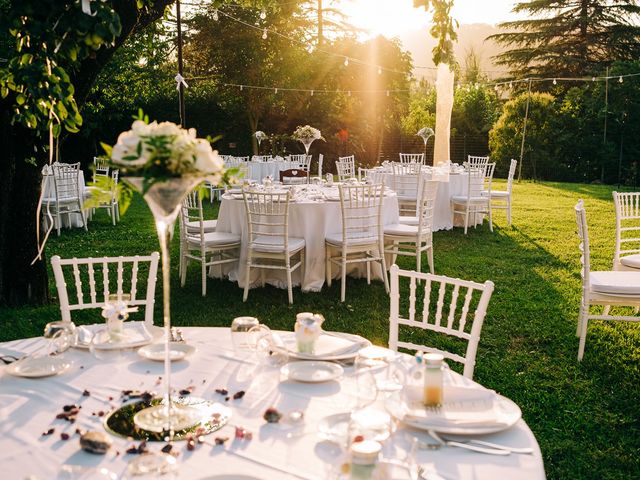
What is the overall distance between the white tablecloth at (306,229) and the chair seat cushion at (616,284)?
2.39 metres

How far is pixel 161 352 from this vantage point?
1826mm

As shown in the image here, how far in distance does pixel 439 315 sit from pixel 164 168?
58.4 inches

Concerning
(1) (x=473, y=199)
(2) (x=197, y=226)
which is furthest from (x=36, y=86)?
(1) (x=473, y=199)

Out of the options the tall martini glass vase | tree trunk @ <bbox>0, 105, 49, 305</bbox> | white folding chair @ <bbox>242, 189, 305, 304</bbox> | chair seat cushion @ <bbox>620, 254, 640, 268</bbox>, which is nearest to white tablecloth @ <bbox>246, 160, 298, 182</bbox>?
white folding chair @ <bbox>242, 189, 305, 304</bbox>

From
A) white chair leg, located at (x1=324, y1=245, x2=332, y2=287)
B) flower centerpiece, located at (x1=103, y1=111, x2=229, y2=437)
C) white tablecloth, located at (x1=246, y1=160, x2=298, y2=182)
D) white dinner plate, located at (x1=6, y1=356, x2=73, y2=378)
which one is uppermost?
flower centerpiece, located at (x1=103, y1=111, x2=229, y2=437)

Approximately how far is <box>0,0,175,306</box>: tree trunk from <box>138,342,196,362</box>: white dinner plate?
280 centimetres

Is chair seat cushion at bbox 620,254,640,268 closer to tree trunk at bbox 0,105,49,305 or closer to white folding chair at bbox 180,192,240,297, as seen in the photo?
white folding chair at bbox 180,192,240,297

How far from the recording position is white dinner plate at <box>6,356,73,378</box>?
1697 mm

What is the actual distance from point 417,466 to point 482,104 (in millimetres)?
20403

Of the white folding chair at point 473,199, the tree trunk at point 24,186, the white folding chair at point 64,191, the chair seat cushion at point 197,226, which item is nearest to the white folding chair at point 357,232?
the chair seat cushion at point 197,226

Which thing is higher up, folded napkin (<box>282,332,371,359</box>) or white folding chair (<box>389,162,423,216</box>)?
white folding chair (<box>389,162,423,216</box>)

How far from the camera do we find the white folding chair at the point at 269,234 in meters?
5.02

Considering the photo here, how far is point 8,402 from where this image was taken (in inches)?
61.2

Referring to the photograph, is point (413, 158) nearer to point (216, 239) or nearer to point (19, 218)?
point (216, 239)
